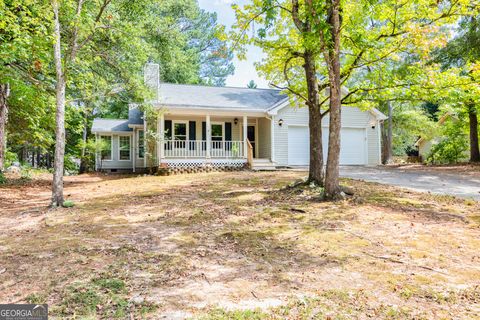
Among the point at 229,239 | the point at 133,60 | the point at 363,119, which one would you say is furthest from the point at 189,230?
the point at 363,119

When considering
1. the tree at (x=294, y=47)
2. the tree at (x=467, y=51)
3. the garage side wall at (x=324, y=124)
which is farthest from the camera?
the garage side wall at (x=324, y=124)

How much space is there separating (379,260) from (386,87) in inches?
200

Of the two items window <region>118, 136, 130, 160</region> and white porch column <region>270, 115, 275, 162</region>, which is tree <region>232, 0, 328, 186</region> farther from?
window <region>118, 136, 130, 160</region>

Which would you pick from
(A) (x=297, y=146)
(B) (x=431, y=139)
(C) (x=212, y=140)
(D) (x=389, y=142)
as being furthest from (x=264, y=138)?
(B) (x=431, y=139)

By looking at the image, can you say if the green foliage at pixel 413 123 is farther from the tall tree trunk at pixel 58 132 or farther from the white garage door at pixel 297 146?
the tall tree trunk at pixel 58 132

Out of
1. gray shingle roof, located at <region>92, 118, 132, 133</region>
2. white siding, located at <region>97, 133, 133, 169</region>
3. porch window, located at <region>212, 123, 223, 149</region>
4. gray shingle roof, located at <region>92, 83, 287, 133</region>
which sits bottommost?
white siding, located at <region>97, 133, 133, 169</region>

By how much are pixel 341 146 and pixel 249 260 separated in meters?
15.3

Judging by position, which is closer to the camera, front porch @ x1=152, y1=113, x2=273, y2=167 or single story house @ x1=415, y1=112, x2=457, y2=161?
front porch @ x1=152, y1=113, x2=273, y2=167

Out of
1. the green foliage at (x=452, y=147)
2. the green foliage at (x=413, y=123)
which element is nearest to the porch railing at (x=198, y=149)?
the green foliage at (x=452, y=147)

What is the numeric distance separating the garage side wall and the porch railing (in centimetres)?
210

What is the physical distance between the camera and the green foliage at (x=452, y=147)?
61.6ft

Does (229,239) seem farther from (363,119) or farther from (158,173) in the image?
(363,119)

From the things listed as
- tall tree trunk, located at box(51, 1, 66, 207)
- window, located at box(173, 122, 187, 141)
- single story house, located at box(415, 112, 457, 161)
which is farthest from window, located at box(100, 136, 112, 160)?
single story house, located at box(415, 112, 457, 161)

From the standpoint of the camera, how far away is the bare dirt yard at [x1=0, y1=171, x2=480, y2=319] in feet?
8.65
